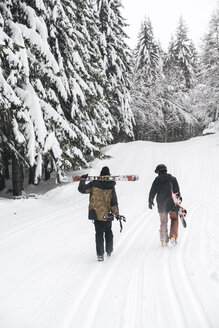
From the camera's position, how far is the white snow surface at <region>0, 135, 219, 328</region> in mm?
3461

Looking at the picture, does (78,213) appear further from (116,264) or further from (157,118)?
(157,118)

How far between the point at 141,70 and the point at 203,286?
32750 millimetres

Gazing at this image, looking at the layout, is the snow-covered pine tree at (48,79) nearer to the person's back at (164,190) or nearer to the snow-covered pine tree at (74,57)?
the snow-covered pine tree at (74,57)

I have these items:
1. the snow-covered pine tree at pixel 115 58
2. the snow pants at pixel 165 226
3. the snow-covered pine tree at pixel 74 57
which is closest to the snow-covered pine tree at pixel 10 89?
the snow-covered pine tree at pixel 74 57

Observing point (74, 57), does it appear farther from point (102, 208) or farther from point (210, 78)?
point (210, 78)

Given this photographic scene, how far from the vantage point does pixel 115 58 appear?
22.3m

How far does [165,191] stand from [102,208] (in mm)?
1787

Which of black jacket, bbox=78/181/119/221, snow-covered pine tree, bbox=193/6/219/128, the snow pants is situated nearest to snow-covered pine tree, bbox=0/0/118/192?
black jacket, bbox=78/181/119/221

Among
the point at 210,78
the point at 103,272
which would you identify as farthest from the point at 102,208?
the point at 210,78

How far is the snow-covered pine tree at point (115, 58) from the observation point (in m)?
22.0

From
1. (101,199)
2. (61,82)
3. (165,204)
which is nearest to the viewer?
(101,199)

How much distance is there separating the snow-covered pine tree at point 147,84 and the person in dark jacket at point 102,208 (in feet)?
86.8

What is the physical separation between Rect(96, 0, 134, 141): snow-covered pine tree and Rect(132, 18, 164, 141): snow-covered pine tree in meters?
7.52

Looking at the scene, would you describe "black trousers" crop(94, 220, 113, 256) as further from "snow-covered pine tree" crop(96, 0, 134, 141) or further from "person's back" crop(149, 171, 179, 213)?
"snow-covered pine tree" crop(96, 0, 134, 141)
